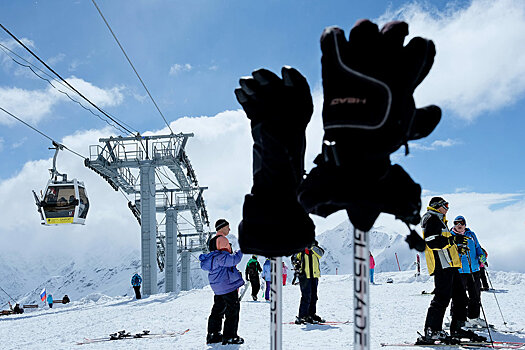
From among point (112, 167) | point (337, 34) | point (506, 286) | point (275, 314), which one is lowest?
point (506, 286)

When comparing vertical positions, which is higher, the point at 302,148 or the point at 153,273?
the point at 302,148

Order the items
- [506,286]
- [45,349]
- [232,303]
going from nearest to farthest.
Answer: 1. [232,303]
2. [45,349]
3. [506,286]

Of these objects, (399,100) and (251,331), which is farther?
(251,331)

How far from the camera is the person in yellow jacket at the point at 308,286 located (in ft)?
27.9

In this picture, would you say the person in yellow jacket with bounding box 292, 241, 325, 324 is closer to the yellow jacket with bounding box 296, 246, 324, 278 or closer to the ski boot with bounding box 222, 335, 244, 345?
the yellow jacket with bounding box 296, 246, 324, 278

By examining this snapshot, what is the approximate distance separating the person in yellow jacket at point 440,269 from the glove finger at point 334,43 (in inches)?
166

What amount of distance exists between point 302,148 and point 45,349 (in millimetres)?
6349

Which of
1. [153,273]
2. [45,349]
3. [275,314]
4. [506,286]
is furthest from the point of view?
[153,273]

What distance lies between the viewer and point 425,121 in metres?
2.44

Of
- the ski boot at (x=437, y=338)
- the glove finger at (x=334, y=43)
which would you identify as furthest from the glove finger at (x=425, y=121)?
the ski boot at (x=437, y=338)

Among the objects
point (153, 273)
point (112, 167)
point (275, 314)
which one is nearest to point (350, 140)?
point (275, 314)

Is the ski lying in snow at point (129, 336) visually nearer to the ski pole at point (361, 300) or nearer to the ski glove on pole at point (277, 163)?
the ski glove on pole at point (277, 163)

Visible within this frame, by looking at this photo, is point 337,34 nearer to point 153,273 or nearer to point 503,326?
point 503,326

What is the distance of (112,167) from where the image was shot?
2578 cm
